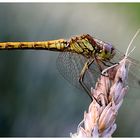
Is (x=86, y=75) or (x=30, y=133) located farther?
(x=30, y=133)

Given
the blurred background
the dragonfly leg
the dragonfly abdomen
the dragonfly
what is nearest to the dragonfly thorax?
the dragonfly

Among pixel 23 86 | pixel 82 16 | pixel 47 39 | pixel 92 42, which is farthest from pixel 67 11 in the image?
pixel 92 42

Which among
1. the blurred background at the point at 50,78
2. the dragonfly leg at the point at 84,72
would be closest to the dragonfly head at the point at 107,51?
the dragonfly leg at the point at 84,72

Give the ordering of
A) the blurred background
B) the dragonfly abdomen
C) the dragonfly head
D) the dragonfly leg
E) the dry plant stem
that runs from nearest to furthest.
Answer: the dry plant stem < the dragonfly head < the dragonfly leg < the dragonfly abdomen < the blurred background

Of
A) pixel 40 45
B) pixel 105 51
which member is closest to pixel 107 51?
pixel 105 51

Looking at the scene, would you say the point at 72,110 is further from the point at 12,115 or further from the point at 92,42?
the point at 92,42

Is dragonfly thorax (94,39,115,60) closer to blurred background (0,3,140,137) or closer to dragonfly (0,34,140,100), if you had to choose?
dragonfly (0,34,140,100)
